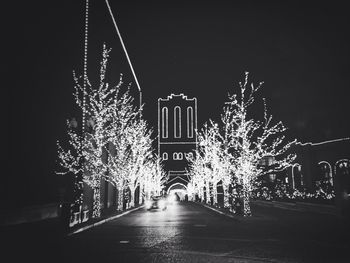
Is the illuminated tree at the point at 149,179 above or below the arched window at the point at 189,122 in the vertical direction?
below

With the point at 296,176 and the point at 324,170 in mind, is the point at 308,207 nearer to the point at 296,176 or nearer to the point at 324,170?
the point at 324,170

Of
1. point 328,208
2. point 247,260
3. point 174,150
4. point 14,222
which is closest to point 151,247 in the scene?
Answer: point 247,260

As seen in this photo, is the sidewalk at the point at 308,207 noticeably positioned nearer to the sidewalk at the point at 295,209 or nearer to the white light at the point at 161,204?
the sidewalk at the point at 295,209

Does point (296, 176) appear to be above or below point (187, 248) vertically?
above

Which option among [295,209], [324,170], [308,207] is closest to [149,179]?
[324,170]

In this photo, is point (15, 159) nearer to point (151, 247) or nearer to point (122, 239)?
point (122, 239)

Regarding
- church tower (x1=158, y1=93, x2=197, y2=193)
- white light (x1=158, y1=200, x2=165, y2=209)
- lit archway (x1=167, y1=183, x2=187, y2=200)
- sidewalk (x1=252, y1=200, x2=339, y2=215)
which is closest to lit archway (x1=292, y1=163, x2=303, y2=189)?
sidewalk (x1=252, y1=200, x2=339, y2=215)

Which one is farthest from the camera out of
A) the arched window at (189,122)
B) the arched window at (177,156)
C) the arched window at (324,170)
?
the arched window at (177,156)

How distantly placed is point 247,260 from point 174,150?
321 ft

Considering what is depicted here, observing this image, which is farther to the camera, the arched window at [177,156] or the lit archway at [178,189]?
the lit archway at [178,189]

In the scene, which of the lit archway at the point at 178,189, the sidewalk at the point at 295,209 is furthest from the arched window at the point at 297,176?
the lit archway at the point at 178,189

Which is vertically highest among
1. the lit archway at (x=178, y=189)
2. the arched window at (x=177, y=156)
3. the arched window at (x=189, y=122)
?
the arched window at (x=189, y=122)

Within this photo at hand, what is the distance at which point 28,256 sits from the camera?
8875 mm

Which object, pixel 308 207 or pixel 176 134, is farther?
pixel 176 134
